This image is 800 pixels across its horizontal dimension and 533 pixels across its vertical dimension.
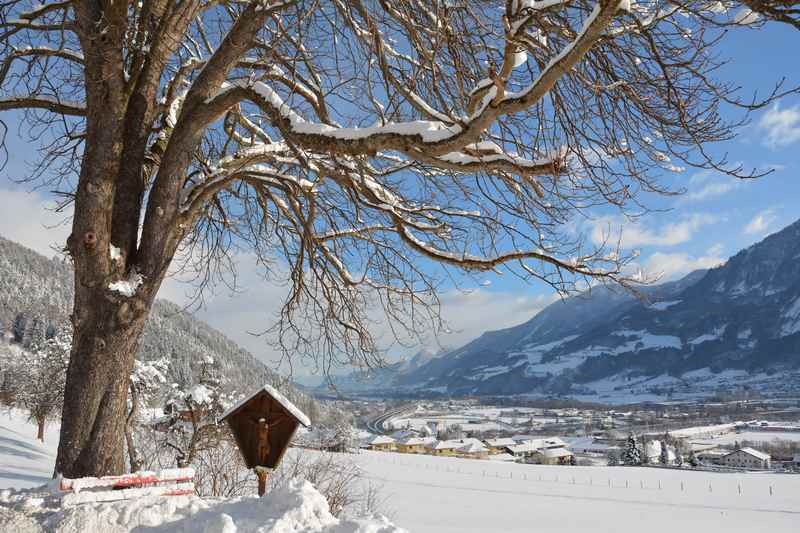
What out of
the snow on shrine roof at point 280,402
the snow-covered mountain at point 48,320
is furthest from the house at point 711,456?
the snow on shrine roof at point 280,402

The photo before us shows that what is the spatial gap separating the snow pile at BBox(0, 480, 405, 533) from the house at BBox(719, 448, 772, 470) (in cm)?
7634

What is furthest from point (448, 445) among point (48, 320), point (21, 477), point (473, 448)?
point (21, 477)

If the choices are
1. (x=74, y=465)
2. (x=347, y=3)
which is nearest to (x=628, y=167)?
(x=347, y=3)

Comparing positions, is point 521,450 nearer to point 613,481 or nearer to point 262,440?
point 613,481

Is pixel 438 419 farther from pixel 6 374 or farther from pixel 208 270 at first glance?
pixel 208 270

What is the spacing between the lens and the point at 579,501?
28.6 metres

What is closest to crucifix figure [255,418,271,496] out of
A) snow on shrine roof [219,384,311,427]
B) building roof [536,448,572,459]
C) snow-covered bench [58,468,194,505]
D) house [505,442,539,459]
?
snow on shrine roof [219,384,311,427]

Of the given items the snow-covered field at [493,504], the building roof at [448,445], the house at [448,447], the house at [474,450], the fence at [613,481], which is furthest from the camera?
the building roof at [448,445]

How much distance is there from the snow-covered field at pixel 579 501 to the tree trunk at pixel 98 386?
47.4 ft

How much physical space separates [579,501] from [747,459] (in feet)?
168

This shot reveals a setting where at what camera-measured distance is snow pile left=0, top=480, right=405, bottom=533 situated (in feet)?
10.1

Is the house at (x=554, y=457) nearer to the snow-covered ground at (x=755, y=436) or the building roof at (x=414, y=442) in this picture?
the building roof at (x=414, y=442)

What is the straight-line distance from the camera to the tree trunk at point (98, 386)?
3.64m

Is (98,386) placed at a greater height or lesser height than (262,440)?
greater
